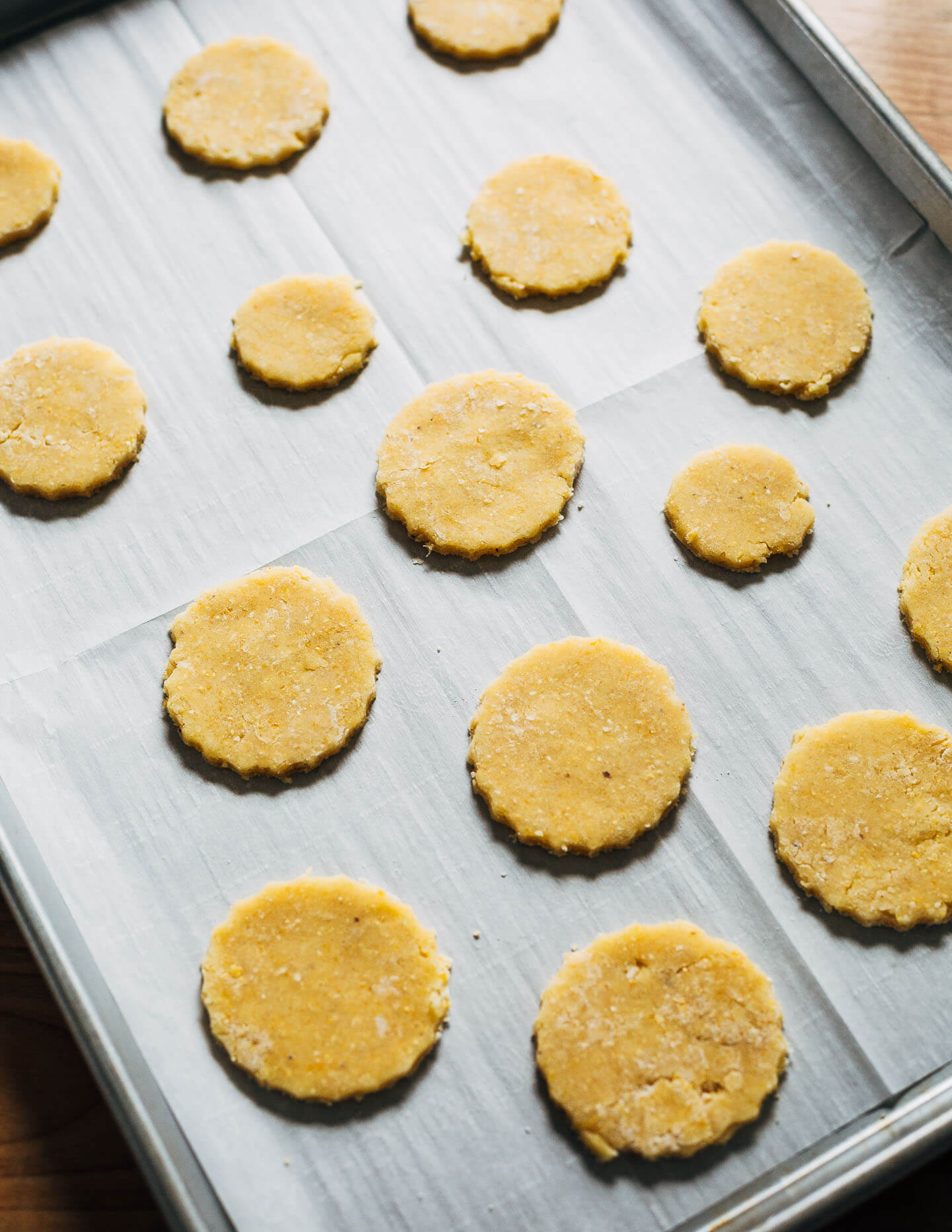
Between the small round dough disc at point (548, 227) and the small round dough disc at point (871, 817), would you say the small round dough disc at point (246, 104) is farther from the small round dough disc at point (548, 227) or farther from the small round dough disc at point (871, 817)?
the small round dough disc at point (871, 817)

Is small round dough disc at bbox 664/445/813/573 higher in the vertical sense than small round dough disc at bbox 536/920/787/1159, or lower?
higher

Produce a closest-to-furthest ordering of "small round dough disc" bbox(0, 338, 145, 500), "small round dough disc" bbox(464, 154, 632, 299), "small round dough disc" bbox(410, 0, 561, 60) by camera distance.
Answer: "small round dough disc" bbox(0, 338, 145, 500) < "small round dough disc" bbox(464, 154, 632, 299) < "small round dough disc" bbox(410, 0, 561, 60)

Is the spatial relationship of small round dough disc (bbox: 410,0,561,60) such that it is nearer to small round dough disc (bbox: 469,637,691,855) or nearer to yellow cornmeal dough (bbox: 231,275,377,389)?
yellow cornmeal dough (bbox: 231,275,377,389)

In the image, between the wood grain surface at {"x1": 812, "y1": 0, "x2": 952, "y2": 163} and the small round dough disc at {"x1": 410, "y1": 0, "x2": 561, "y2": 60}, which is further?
the small round dough disc at {"x1": 410, "y1": 0, "x2": 561, "y2": 60}

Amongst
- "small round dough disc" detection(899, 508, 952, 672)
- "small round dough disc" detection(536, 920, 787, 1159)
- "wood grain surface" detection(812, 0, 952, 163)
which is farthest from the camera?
"wood grain surface" detection(812, 0, 952, 163)

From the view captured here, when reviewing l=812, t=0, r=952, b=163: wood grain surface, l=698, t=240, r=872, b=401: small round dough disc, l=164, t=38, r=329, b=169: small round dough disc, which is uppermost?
l=812, t=0, r=952, b=163: wood grain surface

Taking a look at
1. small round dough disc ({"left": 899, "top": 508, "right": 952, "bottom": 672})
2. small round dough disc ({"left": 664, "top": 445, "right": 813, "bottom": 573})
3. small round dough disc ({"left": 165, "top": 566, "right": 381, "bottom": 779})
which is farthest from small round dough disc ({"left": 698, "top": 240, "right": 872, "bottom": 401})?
small round dough disc ({"left": 165, "top": 566, "right": 381, "bottom": 779})
